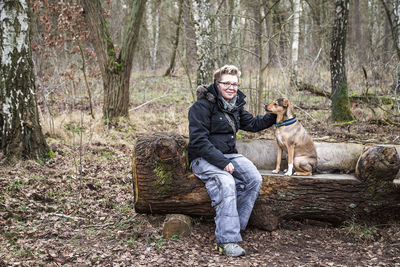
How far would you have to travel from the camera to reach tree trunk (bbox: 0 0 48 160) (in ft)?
18.6

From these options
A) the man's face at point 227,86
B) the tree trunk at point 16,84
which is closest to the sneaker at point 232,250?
the man's face at point 227,86

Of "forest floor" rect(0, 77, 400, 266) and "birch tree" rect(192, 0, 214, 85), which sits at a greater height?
"birch tree" rect(192, 0, 214, 85)

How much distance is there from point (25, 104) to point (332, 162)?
16.7 ft

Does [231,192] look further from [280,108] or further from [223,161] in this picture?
[280,108]

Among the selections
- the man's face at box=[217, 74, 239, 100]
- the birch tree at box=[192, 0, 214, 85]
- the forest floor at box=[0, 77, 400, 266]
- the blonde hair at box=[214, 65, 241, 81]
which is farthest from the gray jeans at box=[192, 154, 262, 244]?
the birch tree at box=[192, 0, 214, 85]

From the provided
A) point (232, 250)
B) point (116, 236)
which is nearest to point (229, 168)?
point (232, 250)

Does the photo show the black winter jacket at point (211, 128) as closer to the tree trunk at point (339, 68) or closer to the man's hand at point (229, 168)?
the man's hand at point (229, 168)

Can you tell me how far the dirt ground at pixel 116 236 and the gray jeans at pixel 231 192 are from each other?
300 mm

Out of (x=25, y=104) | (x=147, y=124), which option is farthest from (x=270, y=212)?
(x=147, y=124)

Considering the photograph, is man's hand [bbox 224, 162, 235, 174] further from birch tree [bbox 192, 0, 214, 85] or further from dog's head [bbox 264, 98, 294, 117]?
birch tree [bbox 192, 0, 214, 85]

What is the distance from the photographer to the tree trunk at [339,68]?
27.6 feet

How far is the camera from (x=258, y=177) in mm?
4176

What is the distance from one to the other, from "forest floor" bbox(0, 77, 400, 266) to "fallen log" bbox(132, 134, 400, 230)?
0.19m

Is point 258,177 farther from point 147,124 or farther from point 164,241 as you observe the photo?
Answer: point 147,124
